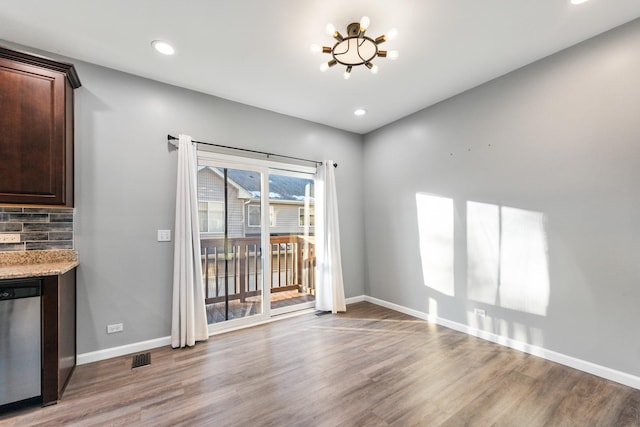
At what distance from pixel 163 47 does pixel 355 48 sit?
5.65ft

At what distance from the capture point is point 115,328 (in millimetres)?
2664

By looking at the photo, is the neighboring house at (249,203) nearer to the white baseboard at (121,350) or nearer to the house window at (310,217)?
the house window at (310,217)

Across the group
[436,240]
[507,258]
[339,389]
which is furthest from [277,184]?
[507,258]

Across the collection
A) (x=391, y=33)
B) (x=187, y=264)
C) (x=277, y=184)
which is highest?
(x=391, y=33)

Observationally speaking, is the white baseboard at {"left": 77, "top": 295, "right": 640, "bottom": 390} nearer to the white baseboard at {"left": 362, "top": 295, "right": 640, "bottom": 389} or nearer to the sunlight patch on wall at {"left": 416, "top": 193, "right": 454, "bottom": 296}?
the white baseboard at {"left": 362, "top": 295, "right": 640, "bottom": 389}

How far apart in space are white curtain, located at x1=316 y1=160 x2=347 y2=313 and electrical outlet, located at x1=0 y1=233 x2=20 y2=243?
3.14m

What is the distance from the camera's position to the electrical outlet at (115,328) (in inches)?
104

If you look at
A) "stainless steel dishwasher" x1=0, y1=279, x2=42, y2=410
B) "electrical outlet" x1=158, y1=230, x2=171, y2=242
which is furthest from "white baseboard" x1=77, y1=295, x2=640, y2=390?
"electrical outlet" x1=158, y1=230, x2=171, y2=242

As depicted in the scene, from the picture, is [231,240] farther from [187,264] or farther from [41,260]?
[41,260]

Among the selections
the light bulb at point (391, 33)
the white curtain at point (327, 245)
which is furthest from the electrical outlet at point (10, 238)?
the light bulb at point (391, 33)

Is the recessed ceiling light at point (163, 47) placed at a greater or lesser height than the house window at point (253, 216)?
greater

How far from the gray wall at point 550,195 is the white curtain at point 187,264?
112 inches

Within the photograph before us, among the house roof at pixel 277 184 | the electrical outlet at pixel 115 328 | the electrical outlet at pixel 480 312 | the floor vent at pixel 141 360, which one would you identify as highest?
the house roof at pixel 277 184

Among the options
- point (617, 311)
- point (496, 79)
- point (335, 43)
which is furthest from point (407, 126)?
point (617, 311)
